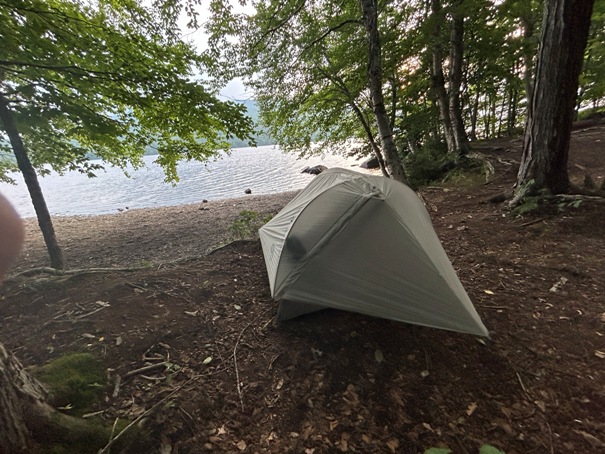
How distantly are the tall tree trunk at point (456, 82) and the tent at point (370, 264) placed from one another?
713cm

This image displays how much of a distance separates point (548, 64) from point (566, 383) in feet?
14.6

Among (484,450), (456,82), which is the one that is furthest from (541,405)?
(456,82)

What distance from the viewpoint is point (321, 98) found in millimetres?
8359

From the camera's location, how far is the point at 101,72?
10.8 ft

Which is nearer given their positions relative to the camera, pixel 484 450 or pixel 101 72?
pixel 484 450

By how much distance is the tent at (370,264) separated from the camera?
7.14 feet

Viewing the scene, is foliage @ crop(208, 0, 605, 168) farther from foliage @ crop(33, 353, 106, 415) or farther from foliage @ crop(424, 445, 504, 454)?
foliage @ crop(424, 445, 504, 454)

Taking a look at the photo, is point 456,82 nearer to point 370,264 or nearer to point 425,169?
point 425,169

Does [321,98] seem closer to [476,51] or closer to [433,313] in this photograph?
[476,51]

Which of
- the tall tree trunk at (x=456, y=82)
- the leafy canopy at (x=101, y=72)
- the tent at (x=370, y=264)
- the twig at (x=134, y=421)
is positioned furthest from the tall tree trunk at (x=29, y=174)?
the tall tree trunk at (x=456, y=82)

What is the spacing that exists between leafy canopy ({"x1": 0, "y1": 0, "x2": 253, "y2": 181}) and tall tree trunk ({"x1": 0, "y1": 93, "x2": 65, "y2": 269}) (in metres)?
0.15

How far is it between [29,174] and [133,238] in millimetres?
4386

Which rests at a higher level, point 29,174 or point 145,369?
point 29,174

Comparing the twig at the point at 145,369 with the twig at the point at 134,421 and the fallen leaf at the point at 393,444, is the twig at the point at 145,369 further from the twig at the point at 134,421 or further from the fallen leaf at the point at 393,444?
the fallen leaf at the point at 393,444
